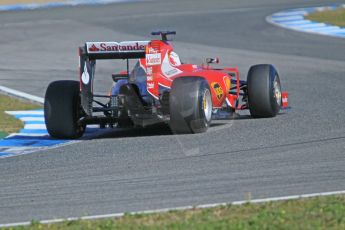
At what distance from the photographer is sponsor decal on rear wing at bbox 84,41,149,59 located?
13633 mm

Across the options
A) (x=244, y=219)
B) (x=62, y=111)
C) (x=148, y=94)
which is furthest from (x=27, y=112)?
(x=244, y=219)

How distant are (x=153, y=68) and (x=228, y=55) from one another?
32.6 ft

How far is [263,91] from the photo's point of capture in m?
14.0

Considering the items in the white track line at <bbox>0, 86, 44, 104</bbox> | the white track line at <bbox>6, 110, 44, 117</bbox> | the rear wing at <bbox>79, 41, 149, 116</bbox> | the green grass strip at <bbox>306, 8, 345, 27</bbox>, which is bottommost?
the green grass strip at <bbox>306, 8, 345, 27</bbox>

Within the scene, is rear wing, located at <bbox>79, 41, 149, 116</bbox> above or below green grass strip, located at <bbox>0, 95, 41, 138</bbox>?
above

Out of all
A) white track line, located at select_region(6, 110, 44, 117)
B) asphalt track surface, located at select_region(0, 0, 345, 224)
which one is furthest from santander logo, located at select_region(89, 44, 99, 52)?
white track line, located at select_region(6, 110, 44, 117)

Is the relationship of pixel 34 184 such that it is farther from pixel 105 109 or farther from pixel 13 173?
pixel 105 109

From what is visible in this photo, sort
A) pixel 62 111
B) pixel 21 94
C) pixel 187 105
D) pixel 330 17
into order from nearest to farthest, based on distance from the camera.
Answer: pixel 187 105, pixel 62 111, pixel 21 94, pixel 330 17

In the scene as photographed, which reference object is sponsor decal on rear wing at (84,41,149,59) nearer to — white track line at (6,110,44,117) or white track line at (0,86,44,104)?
white track line at (6,110,44,117)

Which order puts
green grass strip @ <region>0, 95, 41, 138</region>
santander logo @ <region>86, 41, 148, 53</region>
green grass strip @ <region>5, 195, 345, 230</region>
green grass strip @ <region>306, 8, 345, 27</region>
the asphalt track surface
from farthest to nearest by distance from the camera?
green grass strip @ <region>306, 8, 345, 27</region> → green grass strip @ <region>0, 95, 41, 138</region> → santander logo @ <region>86, 41, 148, 53</region> → the asphalt track surface → green grass strip @ <region>5, 195, 345, 230</region>

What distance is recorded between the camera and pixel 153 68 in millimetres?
13492

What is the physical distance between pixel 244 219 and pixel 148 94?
19.6ft

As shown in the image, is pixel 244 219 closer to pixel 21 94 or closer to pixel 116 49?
pixel 116 49

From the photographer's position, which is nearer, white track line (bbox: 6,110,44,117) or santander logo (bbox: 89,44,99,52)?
santander logo (bbox: 89,44,99,52)
